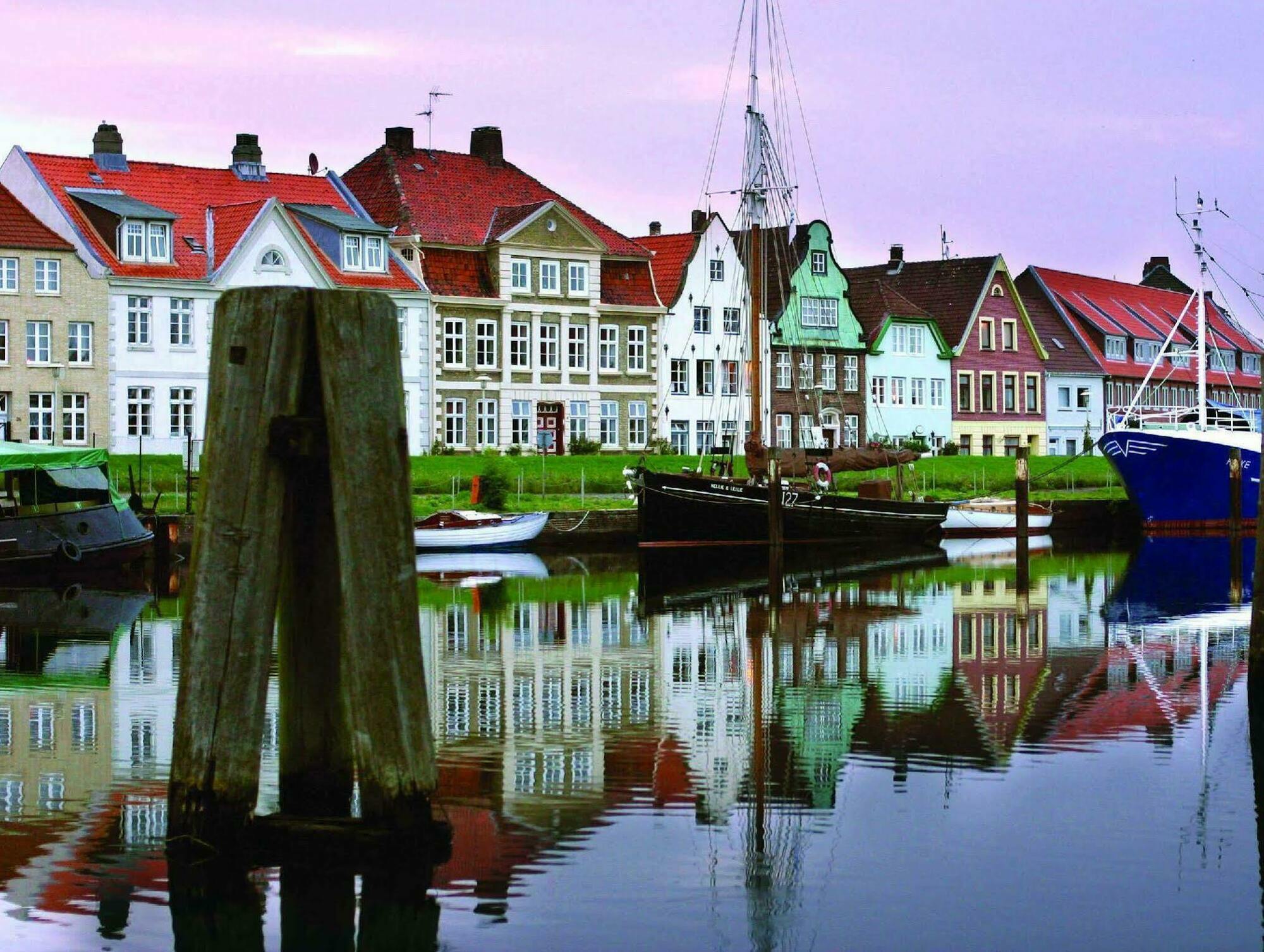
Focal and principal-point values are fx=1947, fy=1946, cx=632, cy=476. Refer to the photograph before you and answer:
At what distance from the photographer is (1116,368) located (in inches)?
3878

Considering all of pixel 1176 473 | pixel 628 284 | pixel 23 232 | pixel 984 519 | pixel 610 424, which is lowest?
pixel 984 519

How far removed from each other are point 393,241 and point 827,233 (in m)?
22.6

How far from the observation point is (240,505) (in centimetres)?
1076

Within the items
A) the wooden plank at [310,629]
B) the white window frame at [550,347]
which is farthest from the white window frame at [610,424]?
the wooden plank at [310,629]

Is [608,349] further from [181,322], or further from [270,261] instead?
[181,322]

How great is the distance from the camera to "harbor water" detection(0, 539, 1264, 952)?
1105cm

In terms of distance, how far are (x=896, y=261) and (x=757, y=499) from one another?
45.9 m

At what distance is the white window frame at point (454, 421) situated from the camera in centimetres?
6925

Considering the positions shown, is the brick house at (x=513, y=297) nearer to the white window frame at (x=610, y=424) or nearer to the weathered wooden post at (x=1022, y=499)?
the white window frame at (x=610, y=424)

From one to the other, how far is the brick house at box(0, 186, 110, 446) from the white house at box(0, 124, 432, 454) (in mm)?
541

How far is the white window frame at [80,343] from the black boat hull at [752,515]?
19410 mm

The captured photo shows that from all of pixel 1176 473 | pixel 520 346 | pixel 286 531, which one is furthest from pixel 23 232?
pixel 286 531

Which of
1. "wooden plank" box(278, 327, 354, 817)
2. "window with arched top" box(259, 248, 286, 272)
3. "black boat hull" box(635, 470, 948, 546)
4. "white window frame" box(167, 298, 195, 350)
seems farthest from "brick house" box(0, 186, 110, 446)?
"wooden plank" box(278, 327, 354, 817)

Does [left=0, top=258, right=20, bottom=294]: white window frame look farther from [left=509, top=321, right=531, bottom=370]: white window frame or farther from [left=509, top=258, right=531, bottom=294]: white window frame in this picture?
[left=509, top=321, right=531, bottom=370]: white window frame
